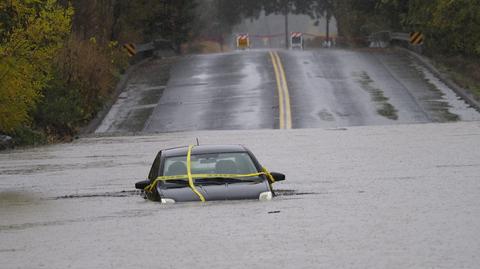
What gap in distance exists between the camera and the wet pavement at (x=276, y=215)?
12.8 m

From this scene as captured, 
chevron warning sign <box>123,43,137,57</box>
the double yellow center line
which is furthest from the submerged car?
chevron warning sign <box>123,43,137,57</box>

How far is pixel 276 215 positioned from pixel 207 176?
7.29 ft

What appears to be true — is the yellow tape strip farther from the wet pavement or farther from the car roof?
the wet pavement

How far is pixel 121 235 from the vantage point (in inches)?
589

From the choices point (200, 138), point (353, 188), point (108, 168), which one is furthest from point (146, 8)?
point (353, 188)

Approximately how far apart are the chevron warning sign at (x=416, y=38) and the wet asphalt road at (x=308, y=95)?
75cm

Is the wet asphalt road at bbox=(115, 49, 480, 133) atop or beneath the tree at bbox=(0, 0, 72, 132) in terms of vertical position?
beneath

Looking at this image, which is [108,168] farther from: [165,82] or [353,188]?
[165,82]

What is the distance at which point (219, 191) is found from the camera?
1736cm

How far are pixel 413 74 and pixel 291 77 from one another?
5.06 m

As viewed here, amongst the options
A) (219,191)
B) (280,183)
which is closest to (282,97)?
(280,183)

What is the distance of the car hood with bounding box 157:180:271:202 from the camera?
17234 millimetres

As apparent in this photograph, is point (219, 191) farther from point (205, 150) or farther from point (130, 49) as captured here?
point (130, 49)

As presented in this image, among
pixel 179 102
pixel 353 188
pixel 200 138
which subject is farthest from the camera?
pixel 179 102
